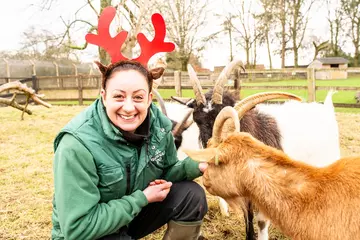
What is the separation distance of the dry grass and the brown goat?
1.41 meters

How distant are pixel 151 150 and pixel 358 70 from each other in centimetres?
1171

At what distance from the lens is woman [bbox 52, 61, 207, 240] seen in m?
1.99

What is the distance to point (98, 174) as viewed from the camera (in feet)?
7.02

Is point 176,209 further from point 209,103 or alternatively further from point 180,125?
point 180,125

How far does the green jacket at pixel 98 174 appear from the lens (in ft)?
6.48

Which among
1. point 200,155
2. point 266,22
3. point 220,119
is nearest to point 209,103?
point 220,119

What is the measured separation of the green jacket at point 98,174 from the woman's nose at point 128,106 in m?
0.15

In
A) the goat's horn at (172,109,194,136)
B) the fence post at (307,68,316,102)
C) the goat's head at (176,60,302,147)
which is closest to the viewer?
the goat's head at (176,60,302,147)

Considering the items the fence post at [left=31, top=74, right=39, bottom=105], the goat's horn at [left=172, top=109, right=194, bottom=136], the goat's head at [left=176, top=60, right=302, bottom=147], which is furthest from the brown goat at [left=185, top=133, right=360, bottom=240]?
the fence post at [left=31, top=74, right=39, bottom=105]

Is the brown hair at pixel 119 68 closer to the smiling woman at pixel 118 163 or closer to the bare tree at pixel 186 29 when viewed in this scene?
the smiling woman at pixel 118 163

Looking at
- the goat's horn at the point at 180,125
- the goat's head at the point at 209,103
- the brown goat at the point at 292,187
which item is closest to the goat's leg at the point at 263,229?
the brown goat at the point at 292,187

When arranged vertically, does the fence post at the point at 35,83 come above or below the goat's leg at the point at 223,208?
above

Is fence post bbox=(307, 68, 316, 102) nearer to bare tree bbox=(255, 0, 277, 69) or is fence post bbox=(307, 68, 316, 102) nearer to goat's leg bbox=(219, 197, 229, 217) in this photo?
goat's leg bbox=(219, 197, 229, 217)

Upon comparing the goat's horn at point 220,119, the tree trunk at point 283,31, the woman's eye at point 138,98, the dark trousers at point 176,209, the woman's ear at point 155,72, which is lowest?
the dark trousers at point 176,209
